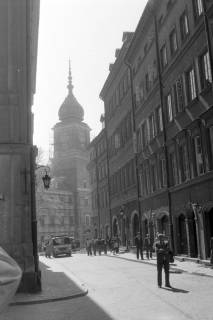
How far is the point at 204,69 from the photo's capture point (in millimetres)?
23125

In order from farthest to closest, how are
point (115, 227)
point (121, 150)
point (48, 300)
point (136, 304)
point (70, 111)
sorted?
point (70, 111)
point (115, 227)
point (121, 150)
point (48, 300)
point (136, 304)

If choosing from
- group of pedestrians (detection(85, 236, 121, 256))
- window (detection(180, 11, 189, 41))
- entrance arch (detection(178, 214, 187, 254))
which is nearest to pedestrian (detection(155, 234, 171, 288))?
entrance arch (detection(178, 214, 187, 254))

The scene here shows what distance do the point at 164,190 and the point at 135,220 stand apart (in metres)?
9.96

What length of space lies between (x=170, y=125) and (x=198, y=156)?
4.66 meters

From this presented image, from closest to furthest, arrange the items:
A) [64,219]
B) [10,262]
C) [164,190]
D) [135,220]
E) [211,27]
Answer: [10,262], [211,27], [164,190], [135,220], [64,219]

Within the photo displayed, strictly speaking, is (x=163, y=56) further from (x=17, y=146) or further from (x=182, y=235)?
(x=17, y=146)

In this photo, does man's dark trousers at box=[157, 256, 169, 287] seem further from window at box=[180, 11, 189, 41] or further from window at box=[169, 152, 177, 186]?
window at box=[180, 11, 189, 41]

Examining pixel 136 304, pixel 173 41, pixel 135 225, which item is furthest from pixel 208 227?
pixel 135 225

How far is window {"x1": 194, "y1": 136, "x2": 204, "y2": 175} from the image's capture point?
23534 mm

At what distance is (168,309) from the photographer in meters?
10.4

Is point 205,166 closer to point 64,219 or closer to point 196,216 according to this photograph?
point 196,216

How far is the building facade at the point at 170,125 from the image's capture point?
904 inches

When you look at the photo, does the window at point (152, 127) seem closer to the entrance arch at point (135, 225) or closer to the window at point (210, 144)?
the entrance arch at point (135, 225)

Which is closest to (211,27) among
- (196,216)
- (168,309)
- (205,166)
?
(205,166)
